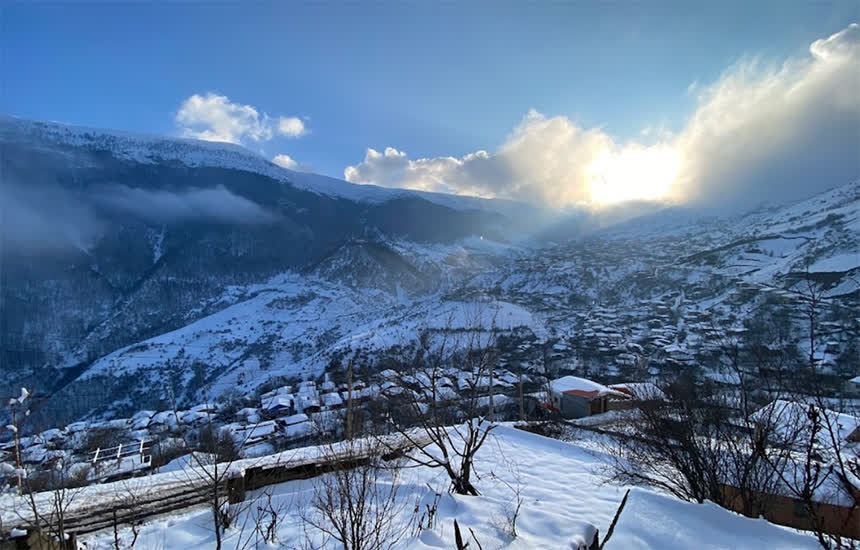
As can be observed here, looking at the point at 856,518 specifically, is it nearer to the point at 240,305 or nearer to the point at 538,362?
the point at 538,362

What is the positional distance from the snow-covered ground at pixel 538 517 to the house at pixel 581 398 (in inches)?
682

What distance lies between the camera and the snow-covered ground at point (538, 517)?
4.48 m

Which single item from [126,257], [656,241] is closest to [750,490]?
[656,241]

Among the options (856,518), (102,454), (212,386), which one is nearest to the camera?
(856,518)

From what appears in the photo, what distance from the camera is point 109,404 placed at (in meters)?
80.6

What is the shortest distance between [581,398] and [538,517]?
24.3 meters

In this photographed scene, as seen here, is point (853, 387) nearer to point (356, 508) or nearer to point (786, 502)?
point (786, 502)

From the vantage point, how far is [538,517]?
6.05 m

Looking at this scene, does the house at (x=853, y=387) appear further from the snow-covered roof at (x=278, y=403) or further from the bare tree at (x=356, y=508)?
the snow-covered roof at (x=278, y=403)

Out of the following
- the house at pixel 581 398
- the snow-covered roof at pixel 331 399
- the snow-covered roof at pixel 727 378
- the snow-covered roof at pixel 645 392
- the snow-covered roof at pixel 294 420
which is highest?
the snow-covered roof at pixel 645 392

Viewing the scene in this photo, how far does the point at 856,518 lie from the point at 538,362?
50.3 m

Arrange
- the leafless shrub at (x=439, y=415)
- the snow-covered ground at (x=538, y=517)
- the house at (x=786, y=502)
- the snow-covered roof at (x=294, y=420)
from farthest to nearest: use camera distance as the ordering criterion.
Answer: the snow-covered roof at (x=294, y=420), the leafless shrub at (x=439, y=415), the house at (x=786, y=502), the snow-covered ground at (x=538, y=517)

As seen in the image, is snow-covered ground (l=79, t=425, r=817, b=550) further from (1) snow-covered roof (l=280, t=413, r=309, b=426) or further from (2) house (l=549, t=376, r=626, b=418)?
(1) snow-covered roof (l=280, t=413, r=309, b=426)

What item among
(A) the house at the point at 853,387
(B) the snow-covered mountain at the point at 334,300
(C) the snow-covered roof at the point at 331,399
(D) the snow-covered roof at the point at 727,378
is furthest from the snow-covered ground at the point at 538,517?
(C) the snow-covered roof at the point at 331,399
